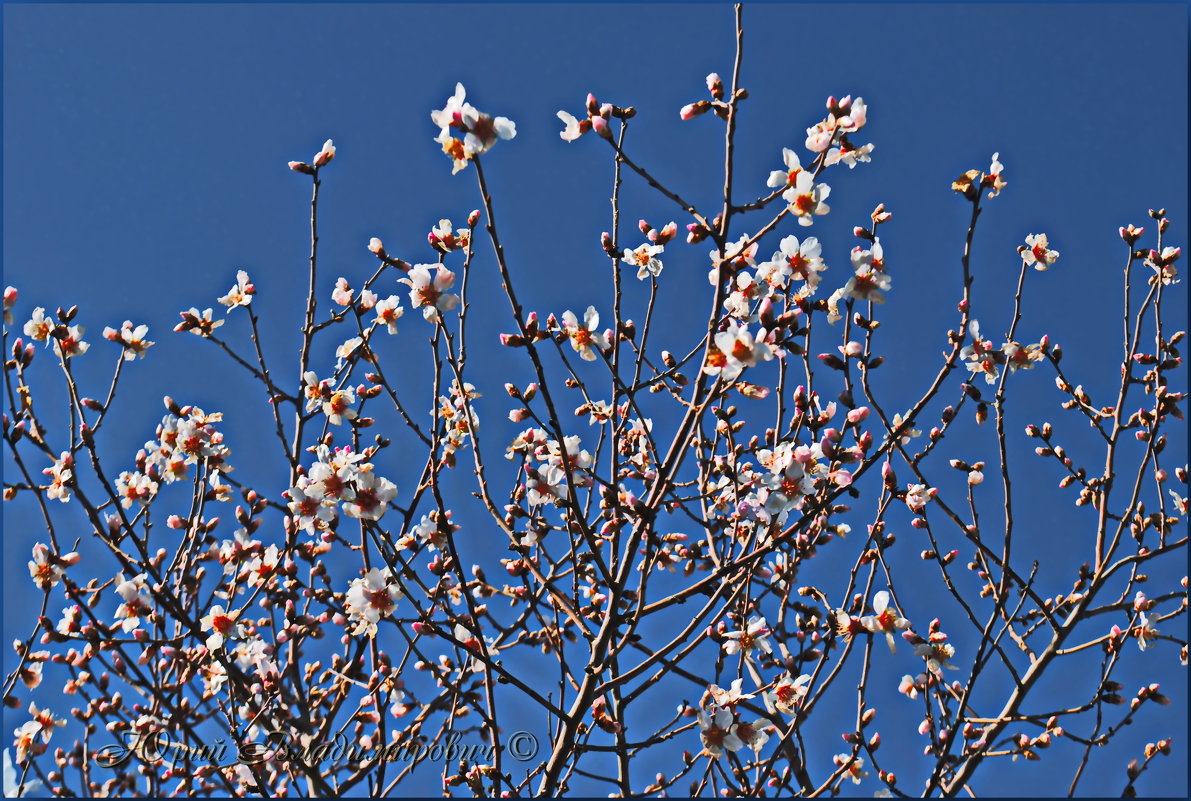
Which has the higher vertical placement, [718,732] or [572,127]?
[572,127]

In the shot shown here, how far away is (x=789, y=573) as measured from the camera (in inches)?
140

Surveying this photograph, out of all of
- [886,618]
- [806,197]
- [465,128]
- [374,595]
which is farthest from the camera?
[886,618]

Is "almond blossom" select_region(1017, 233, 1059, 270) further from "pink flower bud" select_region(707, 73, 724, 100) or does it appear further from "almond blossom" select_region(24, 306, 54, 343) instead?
"almond blossom" select_region(24, 306, 54, 343)

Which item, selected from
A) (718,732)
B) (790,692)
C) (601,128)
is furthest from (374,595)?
(601,128)

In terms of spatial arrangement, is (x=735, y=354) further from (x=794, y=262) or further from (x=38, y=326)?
(x=38, y=326)

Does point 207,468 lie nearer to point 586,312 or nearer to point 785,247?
point 586,312

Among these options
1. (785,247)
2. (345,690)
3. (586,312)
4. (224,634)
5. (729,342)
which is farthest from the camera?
(345,690)

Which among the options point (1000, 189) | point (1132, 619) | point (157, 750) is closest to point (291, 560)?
point (157, 750)

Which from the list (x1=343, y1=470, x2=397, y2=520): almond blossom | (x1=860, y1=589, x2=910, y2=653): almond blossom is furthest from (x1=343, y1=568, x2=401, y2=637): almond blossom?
(x1=860, y1=589, x2=910, y2=653): almond blossom

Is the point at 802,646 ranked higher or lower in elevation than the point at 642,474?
lower

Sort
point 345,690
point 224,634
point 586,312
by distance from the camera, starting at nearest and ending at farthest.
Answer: point 586,312
point 224,634
point 345,690

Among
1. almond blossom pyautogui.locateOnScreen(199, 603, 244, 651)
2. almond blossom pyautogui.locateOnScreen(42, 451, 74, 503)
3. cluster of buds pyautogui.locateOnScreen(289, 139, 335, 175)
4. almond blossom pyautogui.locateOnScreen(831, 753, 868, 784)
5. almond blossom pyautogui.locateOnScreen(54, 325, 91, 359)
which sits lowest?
almond blossom pyautogui.locateOnScreen(831, 753, 868, 784)

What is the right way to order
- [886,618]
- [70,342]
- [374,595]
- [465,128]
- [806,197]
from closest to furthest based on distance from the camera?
[465,128]
[806,197]
[374,595]
[886,618]
[70,342]

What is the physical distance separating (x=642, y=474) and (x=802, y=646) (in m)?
1.12
